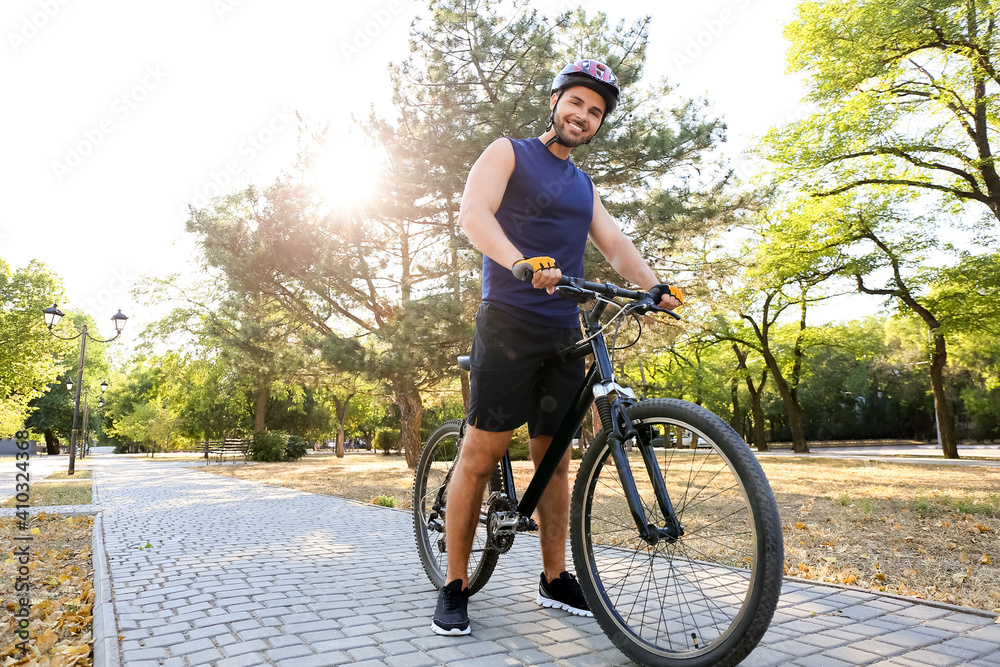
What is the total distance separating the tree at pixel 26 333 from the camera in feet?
96.3

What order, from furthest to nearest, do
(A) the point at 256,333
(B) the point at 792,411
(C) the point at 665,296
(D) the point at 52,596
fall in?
(B) the point at 792,411 < (A) the point at 256,333 < (D) the point at 52,596 < (C) the point at 665,296

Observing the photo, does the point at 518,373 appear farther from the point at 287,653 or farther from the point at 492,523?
the point at 287,653

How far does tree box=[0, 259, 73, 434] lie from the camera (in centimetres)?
2936

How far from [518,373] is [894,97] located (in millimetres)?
15747

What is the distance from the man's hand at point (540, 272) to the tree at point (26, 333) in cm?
3413

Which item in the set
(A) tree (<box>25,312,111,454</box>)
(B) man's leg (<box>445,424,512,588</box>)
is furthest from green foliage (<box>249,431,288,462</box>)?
(B) man's leg (<box>445,424,512,588</box>)

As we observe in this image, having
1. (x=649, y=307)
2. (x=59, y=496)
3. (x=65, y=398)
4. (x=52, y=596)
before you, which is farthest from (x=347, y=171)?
(x=65, y=398)

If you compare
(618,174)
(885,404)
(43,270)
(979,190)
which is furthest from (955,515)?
(885,404)

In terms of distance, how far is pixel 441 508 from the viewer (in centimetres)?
341

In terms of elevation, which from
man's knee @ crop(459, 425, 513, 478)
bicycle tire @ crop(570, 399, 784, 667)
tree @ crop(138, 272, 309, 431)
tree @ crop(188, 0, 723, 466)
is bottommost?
bicycle tire @ crop(570, 399, 784, 667)

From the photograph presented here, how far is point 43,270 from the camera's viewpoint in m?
31.9

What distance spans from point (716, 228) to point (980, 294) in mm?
8417

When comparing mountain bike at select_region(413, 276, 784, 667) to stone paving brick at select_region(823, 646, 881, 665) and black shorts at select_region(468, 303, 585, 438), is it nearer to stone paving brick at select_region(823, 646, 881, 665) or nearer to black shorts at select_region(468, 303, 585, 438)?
black shorts at select_region(468, 303, 585, 438)

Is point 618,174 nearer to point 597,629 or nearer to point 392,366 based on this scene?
Answer: point 392,366
